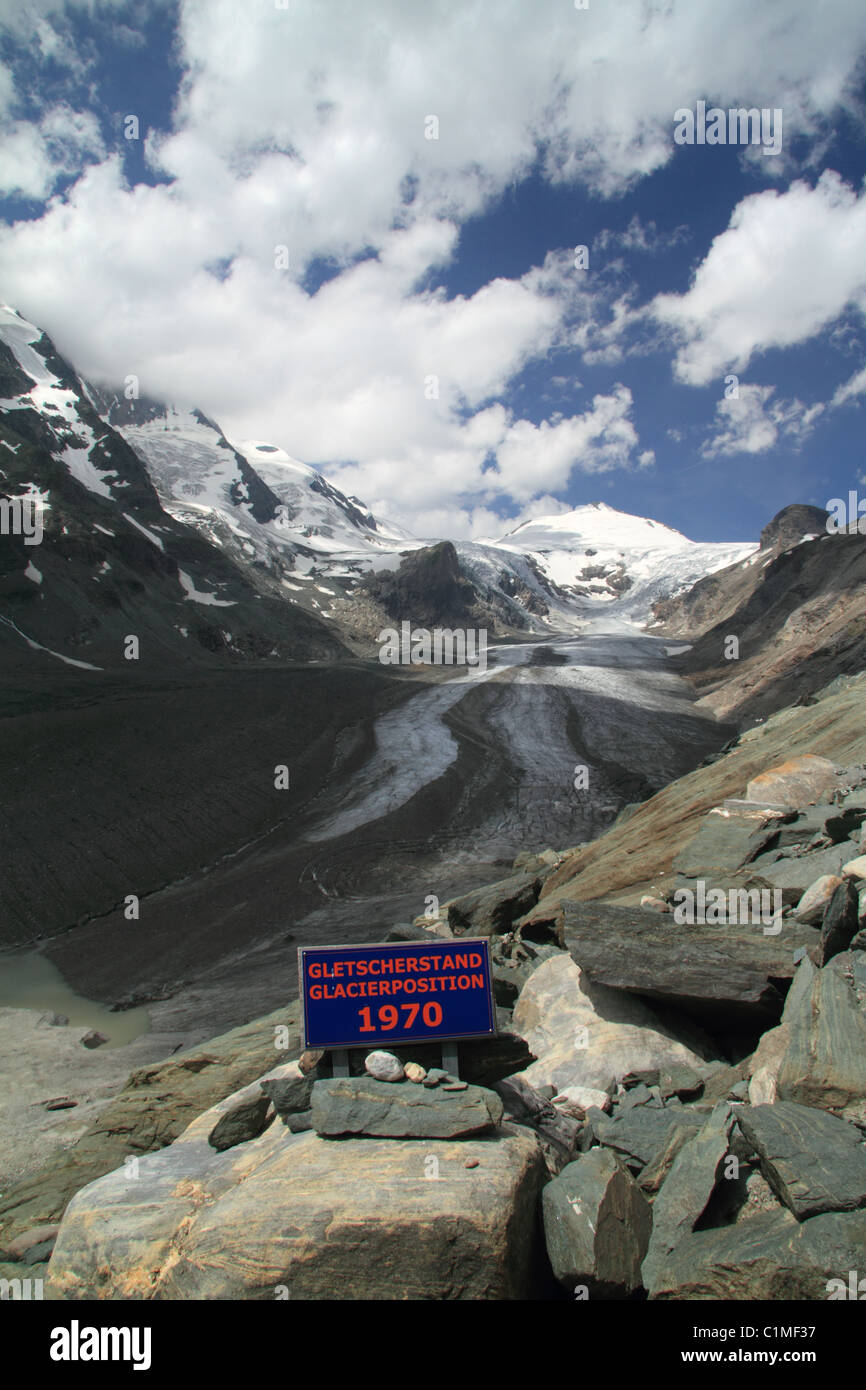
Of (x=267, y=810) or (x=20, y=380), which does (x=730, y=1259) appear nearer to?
(x=267, y=810)

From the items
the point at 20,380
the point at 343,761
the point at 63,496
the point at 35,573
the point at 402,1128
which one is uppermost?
the point at 20,380

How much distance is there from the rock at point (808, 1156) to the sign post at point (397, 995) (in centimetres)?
179

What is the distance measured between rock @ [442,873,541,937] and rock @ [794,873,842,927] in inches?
257

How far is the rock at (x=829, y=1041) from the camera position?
439cm

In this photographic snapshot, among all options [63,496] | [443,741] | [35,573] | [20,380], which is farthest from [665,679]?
[20,380]

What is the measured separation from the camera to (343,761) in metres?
38.2

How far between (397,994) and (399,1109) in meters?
0.75

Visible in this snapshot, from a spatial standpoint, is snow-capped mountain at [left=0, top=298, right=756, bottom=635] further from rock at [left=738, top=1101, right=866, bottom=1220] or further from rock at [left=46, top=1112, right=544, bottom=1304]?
rock at [left=738, top=1101, right=866, bottom=1220]

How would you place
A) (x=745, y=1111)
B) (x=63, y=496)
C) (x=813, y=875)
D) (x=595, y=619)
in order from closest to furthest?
(x=745, y=1111)
(x=813, y=875)
(x=63, y=496)
(x=595, y=619)

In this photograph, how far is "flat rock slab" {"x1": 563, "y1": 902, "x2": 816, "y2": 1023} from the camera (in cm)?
615

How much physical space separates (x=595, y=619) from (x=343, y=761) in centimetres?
13759

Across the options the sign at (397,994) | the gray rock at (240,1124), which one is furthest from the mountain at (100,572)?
the sign at (397,994)

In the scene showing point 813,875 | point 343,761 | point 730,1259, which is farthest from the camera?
point 343,761

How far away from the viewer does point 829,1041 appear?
15.6ft
